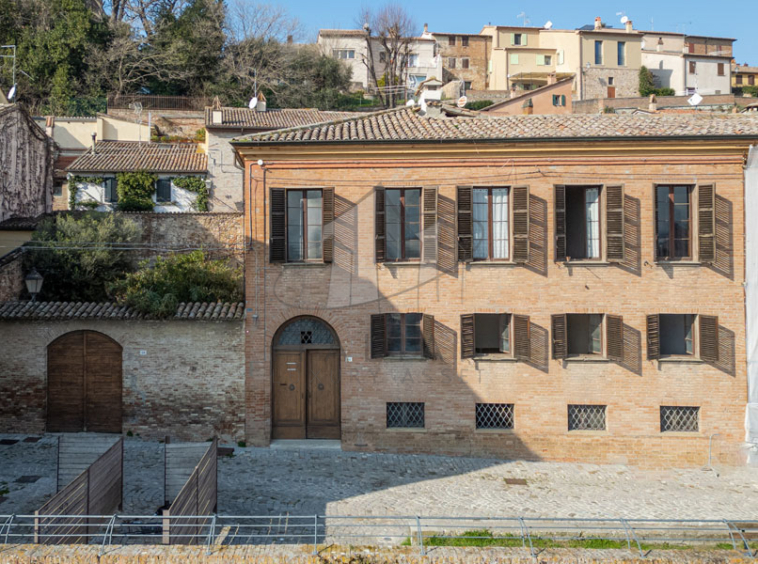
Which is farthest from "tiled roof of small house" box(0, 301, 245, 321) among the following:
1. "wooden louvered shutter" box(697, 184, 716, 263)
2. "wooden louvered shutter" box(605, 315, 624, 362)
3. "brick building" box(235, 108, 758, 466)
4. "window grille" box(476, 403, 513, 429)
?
"wooden louvered shutter" box(697, 184, 716, 263)

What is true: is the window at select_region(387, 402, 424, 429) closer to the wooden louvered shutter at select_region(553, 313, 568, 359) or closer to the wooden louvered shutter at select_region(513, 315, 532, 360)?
the wooden louvered shutter at select_region(513, 315, 532, 360)

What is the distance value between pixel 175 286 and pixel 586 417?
10801 mm

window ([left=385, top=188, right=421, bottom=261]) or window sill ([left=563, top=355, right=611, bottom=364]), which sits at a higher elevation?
window ([left=385, top=188, right=421, bottom=261])

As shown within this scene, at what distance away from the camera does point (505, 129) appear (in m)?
15.5

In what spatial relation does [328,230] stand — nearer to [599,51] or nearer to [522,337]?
[522,337]

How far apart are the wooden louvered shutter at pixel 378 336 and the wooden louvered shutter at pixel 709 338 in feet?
24.9

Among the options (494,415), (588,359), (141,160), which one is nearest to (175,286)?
(494,415)

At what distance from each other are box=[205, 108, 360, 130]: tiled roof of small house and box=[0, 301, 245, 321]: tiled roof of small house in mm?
17067

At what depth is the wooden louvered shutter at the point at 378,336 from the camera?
14695mm

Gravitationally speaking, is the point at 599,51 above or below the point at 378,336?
above

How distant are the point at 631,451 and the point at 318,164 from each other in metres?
10.2

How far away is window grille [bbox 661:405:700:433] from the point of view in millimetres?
14594

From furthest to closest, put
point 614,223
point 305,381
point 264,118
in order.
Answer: point 264,118, point 305,381, point 614,223

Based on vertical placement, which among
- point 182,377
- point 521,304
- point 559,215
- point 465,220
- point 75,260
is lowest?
point 182,377
